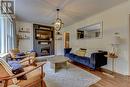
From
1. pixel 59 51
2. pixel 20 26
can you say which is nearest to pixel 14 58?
pixel 20 26

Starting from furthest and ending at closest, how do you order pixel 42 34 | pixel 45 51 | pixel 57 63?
pixel 45 51, pixel 42 34, pixel 57 63

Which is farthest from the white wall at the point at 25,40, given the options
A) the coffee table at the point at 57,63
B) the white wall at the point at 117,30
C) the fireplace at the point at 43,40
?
the white wall at the point at 117,30

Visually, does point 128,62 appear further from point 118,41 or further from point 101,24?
point 101,24

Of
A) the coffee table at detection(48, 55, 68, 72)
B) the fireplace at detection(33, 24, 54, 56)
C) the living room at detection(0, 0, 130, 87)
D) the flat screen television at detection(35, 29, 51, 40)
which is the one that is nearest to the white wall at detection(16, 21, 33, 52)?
the living room at detection(0, 0, 130, 87)

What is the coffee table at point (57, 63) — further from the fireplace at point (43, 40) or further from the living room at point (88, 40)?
the fireplace at point (43, 40)

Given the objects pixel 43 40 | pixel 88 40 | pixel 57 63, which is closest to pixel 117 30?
pixel 88 40

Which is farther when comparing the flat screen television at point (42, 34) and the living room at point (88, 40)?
the flat screen television at point (42, 34)

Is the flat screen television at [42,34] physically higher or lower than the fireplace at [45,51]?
higher

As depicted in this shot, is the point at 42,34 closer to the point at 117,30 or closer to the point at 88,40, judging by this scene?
the point at 88,40

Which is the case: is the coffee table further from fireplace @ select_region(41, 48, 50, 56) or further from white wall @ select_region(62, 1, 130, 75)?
fireplace @ select_region(41, 48, 50, 56)

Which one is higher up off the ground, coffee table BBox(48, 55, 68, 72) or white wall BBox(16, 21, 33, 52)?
white wall BBox(16, 21, 33, 52)

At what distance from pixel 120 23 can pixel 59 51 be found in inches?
229

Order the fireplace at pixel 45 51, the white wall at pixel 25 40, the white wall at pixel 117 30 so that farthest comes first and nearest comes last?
the fireplace at pixel 45 51
the white wall at pixel 25 40
the white wall at pixel 117 30

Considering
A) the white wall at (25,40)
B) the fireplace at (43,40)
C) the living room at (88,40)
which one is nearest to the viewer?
the living room at (88,40)
